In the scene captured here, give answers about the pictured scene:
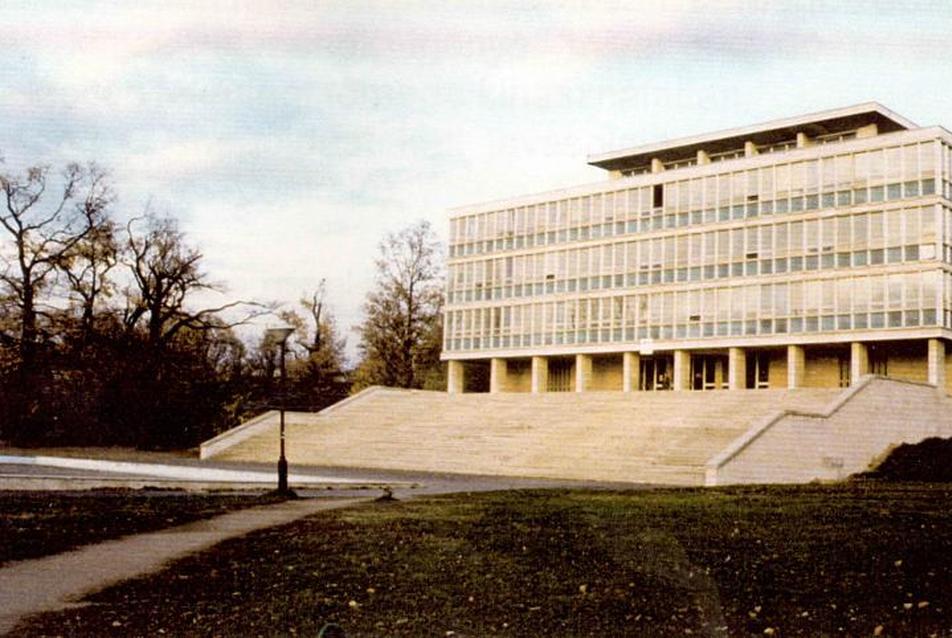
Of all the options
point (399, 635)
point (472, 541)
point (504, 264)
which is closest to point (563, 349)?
point (504, 264)

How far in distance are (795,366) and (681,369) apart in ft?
21.3

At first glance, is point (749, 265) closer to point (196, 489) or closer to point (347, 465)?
point (347, 465)

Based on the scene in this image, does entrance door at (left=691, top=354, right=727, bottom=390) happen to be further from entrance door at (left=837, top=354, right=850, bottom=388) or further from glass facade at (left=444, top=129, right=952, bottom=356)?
entrance door at (left=837, top=354, right=850, bottom=388)

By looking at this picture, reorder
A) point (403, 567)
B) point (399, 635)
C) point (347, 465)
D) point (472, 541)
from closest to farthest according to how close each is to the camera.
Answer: point (399, 635) < point (403, 567) < point (472, 541) < point (347, 465)

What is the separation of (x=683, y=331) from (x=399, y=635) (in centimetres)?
4902

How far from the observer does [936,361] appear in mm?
46219

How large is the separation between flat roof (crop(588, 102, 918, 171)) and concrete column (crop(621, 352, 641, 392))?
1225 centimetres

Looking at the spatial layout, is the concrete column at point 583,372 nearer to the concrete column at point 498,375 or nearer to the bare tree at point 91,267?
the concrete column at point 498,375

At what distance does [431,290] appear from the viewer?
6588 cm

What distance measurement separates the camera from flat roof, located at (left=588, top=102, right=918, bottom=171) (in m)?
55.4

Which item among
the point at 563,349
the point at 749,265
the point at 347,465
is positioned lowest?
the point at 347,465

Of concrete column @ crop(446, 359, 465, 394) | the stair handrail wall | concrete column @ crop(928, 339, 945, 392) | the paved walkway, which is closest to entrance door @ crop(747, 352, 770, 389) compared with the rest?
concrete column @ crop(928, 339, 945, 392)

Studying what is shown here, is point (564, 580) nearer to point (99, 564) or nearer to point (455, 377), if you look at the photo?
point (99, 564)

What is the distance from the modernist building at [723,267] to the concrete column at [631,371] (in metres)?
0.11
